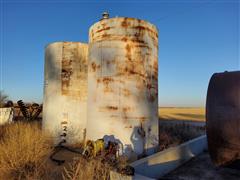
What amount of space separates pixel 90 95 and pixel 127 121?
1.50 m

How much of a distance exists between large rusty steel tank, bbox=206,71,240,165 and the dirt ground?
18.6 inches

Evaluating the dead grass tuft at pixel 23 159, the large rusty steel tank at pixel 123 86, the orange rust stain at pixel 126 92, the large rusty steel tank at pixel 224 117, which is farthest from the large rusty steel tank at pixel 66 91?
the large rusty steel tank at pixel 224 117

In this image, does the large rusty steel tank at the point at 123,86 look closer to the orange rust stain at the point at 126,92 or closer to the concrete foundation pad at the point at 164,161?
the orange rust stain at the point at 126,92

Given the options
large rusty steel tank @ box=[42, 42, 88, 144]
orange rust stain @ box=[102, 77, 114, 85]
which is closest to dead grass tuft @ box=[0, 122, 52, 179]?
orange rust stain @ box=[102, 77, 114, 85]

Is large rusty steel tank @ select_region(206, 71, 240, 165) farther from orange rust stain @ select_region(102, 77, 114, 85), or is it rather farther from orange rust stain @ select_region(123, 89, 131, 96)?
orange rust stain @ select_region(102, 77, 114, 85)

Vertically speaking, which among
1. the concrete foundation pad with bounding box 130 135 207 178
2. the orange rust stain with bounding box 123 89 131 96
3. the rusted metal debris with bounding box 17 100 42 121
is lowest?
the concrete foundation pad with bounding box 130 135 207 178

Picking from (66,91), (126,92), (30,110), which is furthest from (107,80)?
(30,110)

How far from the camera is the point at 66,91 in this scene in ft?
28.4

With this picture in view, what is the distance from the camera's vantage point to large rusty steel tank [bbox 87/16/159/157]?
6.27 metres

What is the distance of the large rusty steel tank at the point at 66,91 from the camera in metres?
8.62

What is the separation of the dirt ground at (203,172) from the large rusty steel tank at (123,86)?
1.29 m

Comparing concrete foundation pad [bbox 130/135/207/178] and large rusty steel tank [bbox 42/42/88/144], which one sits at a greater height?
large rusty steel tank [bbox 42/42/88/144]

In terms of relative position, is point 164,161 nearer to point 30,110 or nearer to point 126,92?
point 126,92

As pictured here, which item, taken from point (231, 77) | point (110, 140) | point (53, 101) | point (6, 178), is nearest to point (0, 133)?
point (53, 101)
